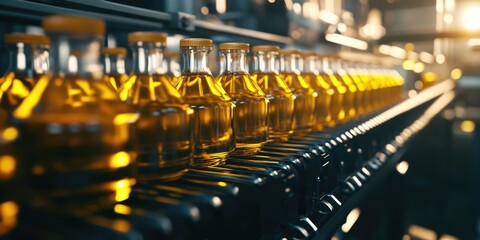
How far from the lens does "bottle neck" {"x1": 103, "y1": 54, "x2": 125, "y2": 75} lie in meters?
0.92

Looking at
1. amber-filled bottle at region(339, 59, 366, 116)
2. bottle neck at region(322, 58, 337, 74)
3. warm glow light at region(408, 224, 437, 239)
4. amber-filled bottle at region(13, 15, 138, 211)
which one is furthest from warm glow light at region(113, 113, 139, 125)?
warm glow light at region(408, 224, 437, 239)

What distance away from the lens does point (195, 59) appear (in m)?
0.84

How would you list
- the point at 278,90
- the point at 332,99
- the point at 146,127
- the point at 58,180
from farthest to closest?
the point at 332,99, the point at 278,90, the point at 146,127, the point at 58,180

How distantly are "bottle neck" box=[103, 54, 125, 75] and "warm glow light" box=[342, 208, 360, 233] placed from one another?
0.75 metres

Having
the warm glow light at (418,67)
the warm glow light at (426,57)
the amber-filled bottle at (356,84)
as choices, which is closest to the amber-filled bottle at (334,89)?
the amber-filled bottle at (356,84)

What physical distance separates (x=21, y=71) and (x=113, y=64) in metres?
0.22

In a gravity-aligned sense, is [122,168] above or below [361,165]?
above

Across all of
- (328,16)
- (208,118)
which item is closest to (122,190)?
(208,118)

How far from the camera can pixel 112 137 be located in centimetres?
53

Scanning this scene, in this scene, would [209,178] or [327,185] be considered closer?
[209,178]

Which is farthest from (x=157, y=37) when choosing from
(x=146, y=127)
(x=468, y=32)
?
(x=468, y=32)

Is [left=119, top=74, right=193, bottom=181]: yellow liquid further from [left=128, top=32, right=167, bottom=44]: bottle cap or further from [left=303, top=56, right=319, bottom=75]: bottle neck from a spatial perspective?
[left=303, top=56, right=319, bottom=75]: bottle neck

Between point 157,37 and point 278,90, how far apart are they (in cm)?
51

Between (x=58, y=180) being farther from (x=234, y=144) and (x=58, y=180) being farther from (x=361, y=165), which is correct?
(x=361, y=165)
